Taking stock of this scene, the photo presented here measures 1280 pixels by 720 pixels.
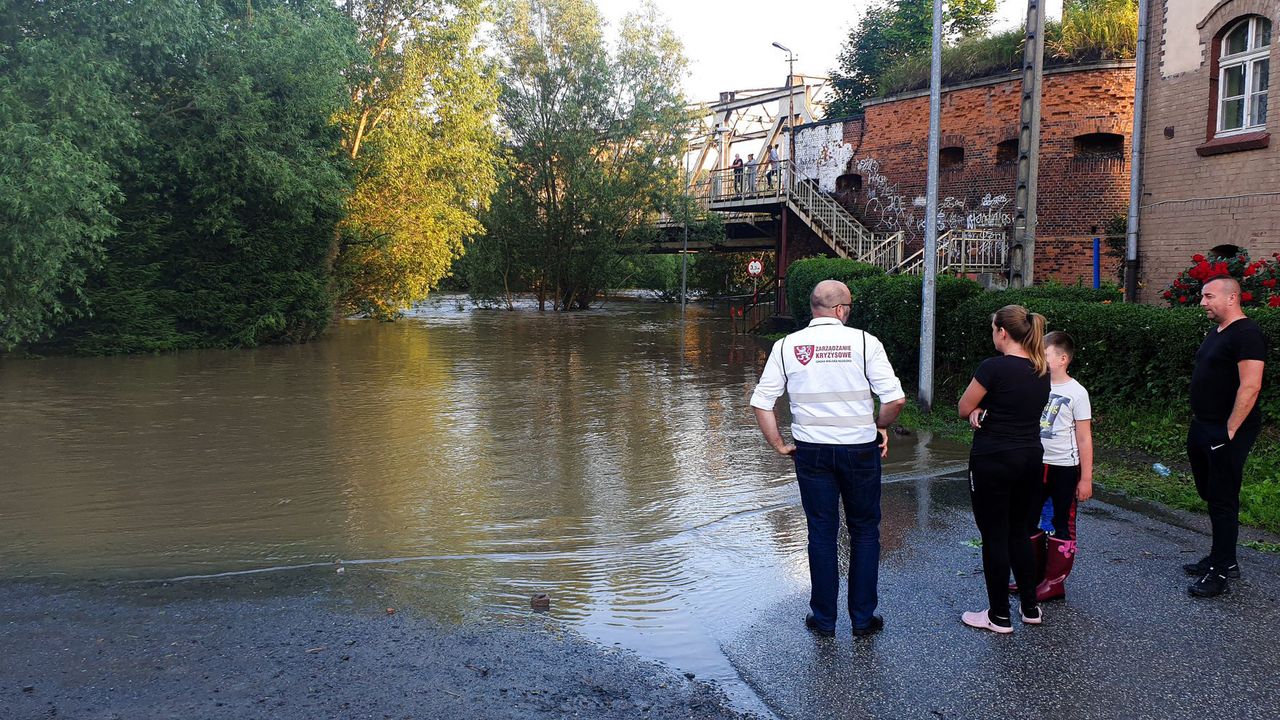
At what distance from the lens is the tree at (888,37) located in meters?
37.3

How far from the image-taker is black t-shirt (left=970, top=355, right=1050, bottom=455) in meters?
5.15

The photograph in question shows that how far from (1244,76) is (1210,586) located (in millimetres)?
11517

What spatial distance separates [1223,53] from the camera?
1459 cm

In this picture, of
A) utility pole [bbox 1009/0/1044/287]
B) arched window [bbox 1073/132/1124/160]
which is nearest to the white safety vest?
utility pole [bbox 1009/0/1044/287]

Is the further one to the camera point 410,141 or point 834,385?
point 410,141

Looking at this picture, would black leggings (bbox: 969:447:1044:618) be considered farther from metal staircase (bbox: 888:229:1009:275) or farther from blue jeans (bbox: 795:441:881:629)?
metal staircase (bbox: 888:229:1009:275)

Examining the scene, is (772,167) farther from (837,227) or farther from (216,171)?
(216,171)

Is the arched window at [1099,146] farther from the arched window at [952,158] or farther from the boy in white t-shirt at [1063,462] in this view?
the boy in white t-shirt at [1063,462]

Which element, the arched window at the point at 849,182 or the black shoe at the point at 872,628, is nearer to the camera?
the black shoe at the point at 872,628

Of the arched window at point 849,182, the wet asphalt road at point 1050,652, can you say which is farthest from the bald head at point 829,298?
the arched window at point 849,182

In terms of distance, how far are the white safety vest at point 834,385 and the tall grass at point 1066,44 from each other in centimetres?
2250

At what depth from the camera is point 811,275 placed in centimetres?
2273

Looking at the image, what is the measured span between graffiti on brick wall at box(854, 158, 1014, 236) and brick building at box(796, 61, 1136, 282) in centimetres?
3

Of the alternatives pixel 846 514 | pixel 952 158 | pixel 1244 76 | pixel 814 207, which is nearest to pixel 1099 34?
pixel 952 158
